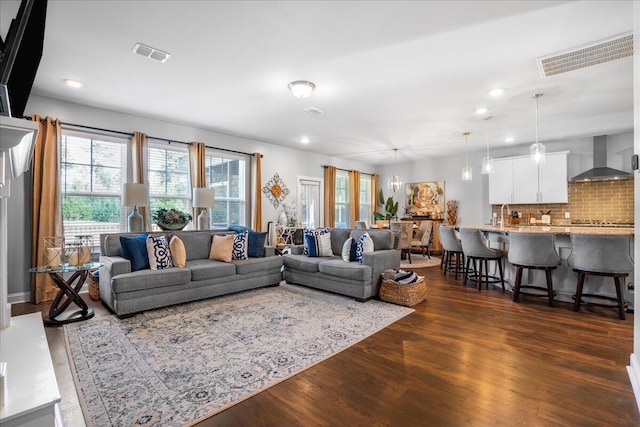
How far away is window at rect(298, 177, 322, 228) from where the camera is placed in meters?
7.68

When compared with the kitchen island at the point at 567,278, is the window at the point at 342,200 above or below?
above

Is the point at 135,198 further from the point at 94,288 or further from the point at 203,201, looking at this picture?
the point at 94,288

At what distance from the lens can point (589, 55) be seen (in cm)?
300

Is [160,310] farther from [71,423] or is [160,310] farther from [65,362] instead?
[71,423]

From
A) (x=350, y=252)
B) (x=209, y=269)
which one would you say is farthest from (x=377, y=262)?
(x=209, y=269)

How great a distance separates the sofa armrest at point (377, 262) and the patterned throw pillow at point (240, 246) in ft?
5.88

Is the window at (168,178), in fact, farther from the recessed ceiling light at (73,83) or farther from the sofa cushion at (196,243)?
the recessed ceiling light at (73,83)

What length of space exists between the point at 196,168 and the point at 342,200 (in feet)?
14.5

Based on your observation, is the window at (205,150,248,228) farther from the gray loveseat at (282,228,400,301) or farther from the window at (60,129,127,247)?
the gray loveseat at (282,228,400,301)

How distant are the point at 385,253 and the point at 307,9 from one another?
9.88 ft

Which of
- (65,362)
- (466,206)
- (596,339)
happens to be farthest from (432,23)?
(466,206)

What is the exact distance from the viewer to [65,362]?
2.39 metres

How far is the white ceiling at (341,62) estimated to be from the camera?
244 cm

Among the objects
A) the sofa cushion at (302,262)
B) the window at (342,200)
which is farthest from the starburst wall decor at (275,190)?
the sofa cushion at (302,262)
